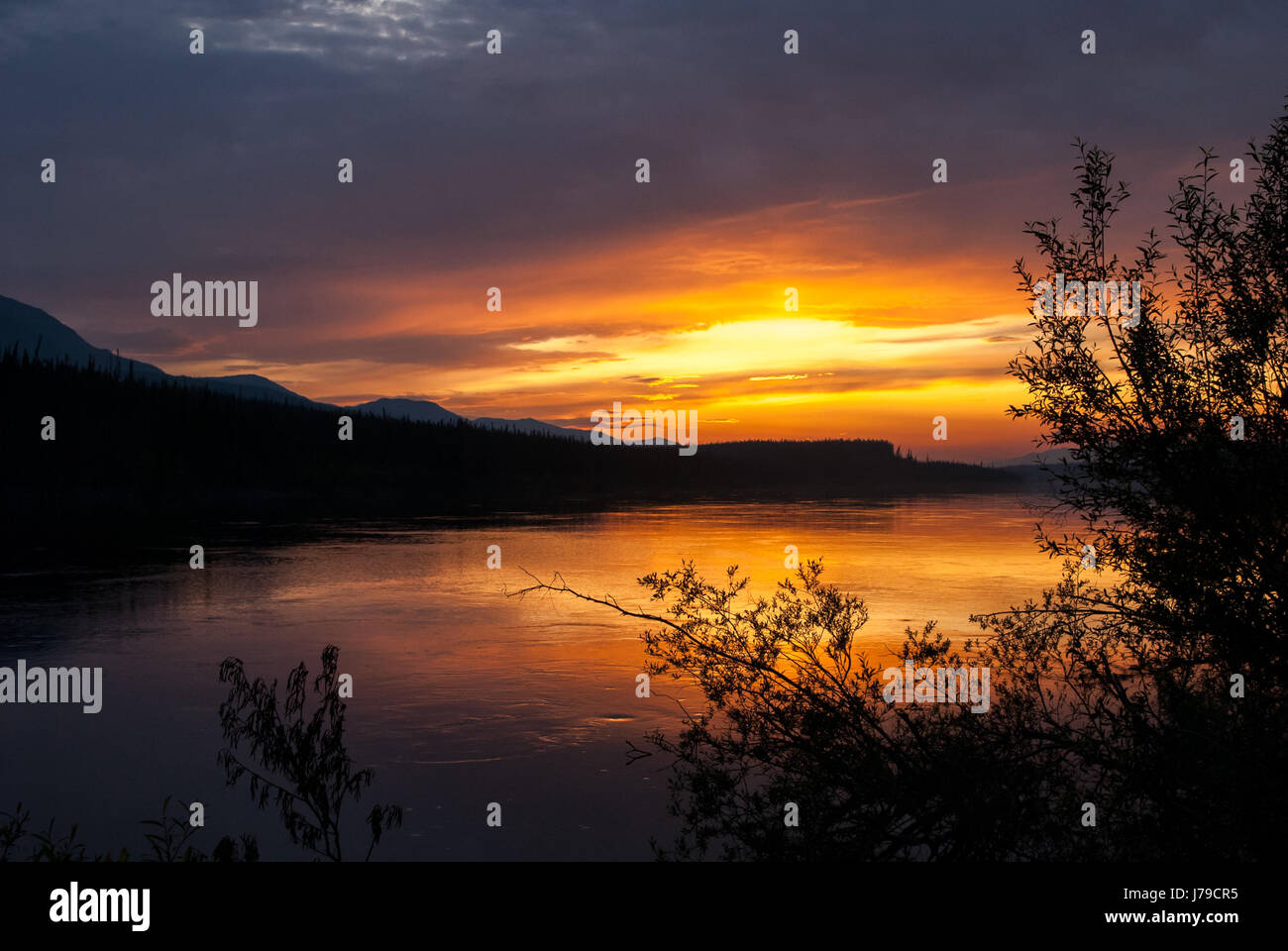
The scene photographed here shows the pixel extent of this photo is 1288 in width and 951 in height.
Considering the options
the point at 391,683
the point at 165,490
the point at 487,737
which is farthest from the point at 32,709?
the point at 165,490

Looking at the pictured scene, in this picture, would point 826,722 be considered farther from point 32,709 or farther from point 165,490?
point 165,490

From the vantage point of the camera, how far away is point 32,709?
20.4 m

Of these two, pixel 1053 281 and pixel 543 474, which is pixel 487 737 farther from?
pixel 543 474

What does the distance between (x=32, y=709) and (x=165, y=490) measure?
103m

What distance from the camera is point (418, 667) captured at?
24297 mm

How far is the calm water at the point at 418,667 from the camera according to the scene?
1448cm

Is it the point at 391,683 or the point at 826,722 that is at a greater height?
the point at 826,722

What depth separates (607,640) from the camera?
2748cm

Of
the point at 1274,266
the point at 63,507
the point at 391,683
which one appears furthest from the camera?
the point at 63,507

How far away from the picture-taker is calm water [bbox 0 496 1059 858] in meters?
14.5

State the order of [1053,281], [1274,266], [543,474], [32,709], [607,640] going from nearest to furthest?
[1274,266] → [1053,281] → [32,709] → [607,640] → [543,474]

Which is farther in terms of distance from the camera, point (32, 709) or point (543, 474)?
point (543, 474)
